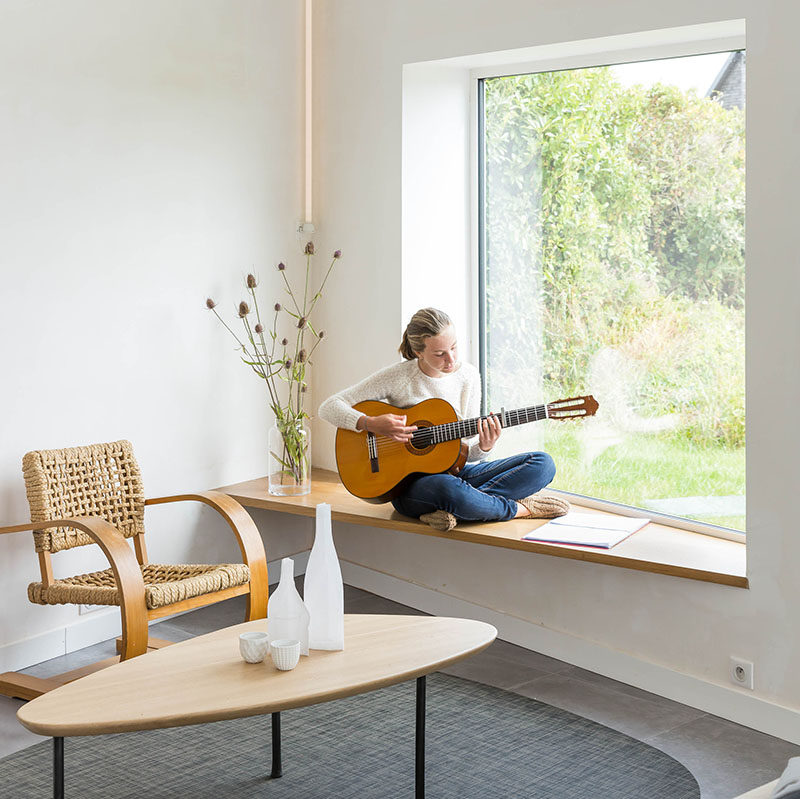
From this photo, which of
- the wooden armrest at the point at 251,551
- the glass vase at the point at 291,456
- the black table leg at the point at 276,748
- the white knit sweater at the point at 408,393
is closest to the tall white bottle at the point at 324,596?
the black table leg at the point at 276,748

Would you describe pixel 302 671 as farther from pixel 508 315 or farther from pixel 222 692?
pixel 508 315

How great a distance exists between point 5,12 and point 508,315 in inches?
78.1

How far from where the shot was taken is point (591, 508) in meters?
3.55

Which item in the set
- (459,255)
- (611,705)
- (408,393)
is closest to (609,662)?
(611,705)

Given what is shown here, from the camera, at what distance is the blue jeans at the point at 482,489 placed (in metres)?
3.25

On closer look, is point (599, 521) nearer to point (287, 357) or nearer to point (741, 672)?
point (741, 672)

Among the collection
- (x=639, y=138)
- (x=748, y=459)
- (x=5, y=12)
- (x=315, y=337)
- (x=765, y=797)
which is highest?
(x=5, y=12)

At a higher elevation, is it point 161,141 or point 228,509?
point 161,141

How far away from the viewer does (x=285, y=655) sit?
208 cm

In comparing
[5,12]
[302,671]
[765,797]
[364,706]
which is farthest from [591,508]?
[5,12]

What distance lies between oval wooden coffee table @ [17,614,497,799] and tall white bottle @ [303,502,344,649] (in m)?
0.03

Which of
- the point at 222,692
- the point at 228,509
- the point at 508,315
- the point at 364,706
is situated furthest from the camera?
the point at 508,315

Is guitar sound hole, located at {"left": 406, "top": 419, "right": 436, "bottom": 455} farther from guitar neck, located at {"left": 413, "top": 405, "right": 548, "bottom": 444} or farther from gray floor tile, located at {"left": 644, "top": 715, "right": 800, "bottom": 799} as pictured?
gray floor tile, located at {"left": 644, "top": 715, "right": 800, "bottom": 799}

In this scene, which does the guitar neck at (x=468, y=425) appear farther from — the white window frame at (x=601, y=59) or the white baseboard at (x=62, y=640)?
the white baseboard at (x=62, y=640)
